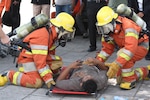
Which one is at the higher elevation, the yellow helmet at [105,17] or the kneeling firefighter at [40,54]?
the yellow helmet at [105,17]

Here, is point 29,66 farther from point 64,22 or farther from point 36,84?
point 64,22

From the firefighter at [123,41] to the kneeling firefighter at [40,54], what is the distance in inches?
19.1

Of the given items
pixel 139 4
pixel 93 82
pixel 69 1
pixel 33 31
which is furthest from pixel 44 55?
pixel 69 1

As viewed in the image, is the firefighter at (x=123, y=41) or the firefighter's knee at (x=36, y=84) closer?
the firefighter at (x=123, y=41)

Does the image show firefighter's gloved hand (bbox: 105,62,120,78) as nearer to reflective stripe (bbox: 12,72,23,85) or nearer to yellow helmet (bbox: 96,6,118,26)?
yellow helmet (bbox: 96,6,118,26)

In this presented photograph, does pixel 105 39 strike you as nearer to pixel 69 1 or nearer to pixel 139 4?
pixel 139 4

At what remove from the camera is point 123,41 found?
484 cm

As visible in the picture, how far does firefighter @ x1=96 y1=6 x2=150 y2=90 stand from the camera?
15.3 feet

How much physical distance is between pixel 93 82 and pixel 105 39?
0.77 m

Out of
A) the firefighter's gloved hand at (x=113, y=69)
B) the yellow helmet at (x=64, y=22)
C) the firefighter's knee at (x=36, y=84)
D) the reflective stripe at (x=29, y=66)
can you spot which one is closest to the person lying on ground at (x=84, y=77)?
the firefighter's gloved hand at (x=113, y=69)

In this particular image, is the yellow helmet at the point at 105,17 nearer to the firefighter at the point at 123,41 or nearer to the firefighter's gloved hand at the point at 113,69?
the firefighter at the point at 123,41

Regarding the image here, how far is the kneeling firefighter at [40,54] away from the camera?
15.4 feet

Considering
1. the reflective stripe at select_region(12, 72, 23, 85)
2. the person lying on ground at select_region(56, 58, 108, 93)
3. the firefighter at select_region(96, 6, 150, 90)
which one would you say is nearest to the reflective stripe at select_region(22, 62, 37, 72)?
the reflective stripe at select_region(12, 72, 23, 85)

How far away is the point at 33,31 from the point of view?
4914 millimetres
